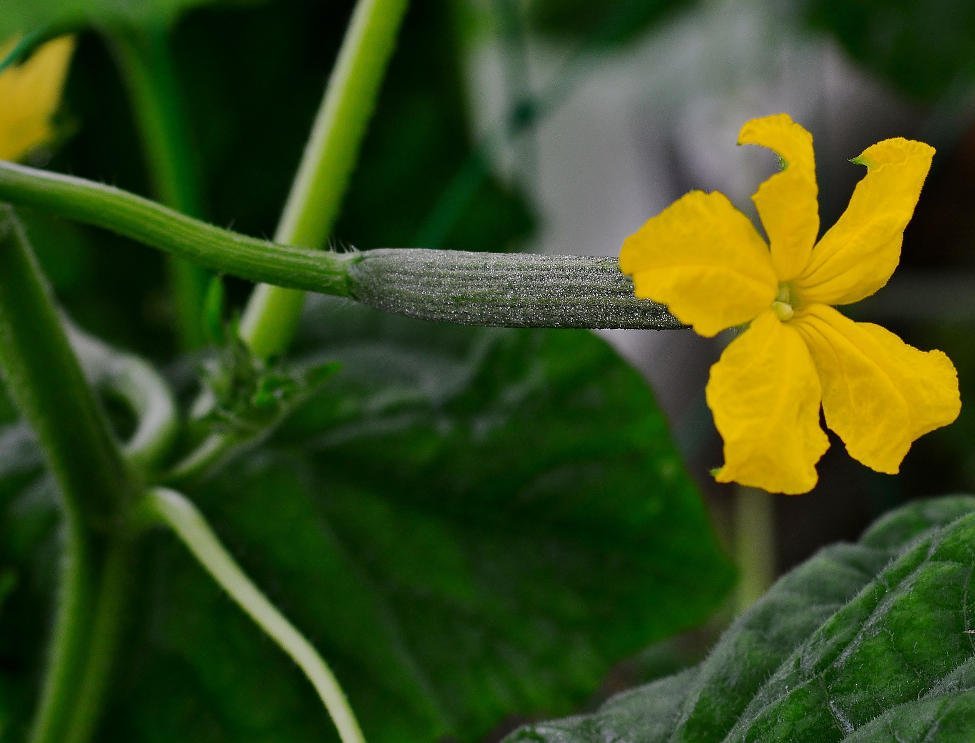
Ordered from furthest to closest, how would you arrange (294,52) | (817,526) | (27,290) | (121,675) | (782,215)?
(817,526)
(294,52)
(121,675)
(27,290)
(782,215)

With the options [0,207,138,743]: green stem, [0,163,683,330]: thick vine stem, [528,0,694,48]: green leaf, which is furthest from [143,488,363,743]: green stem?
[528,0,694,48]: green leaf

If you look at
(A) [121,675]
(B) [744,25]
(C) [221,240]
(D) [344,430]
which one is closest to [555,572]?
(D) [344,430]

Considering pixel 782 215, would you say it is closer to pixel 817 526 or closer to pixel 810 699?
pixel 810 699

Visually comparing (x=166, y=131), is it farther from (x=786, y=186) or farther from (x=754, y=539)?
(x=754, y=539)

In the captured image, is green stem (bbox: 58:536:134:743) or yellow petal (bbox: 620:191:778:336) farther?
green stem (bbox: 58:536:134:743)

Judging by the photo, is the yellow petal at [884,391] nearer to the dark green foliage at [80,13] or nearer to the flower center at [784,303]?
the flower center at [784,303]

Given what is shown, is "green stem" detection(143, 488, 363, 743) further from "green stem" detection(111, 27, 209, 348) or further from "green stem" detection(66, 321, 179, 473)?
"green stem" detection(111, 27, 209, 348)
